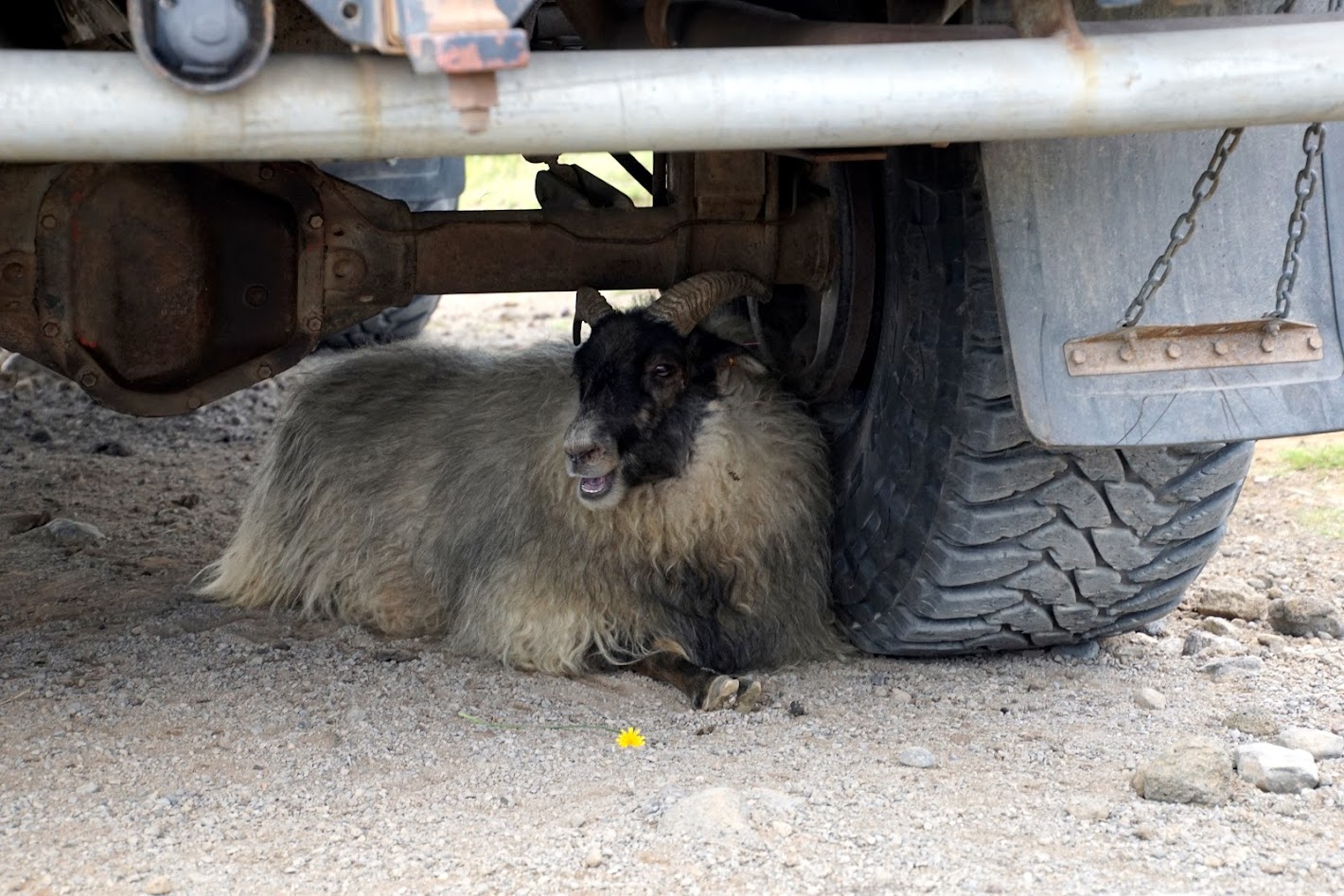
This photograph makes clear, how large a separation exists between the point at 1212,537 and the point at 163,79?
2.65 metres

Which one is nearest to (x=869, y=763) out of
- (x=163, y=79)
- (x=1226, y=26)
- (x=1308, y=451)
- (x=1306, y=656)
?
(x=1306, y=656)

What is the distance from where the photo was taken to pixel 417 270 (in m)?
3.99

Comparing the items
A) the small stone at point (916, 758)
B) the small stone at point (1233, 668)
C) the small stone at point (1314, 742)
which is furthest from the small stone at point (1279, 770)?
the small stone at point (1233, 668)

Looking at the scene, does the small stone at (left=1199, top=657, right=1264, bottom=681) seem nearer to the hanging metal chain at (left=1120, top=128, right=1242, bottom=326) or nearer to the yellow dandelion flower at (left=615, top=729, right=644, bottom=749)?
the hanging metal chain at (left=1120, top=128, right=1242, bottom=326)

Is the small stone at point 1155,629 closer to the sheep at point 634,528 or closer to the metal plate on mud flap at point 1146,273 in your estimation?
the sheep at point 634,528

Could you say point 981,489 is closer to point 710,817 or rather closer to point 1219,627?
point 710,817

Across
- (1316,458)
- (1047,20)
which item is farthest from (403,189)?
(1047,20)

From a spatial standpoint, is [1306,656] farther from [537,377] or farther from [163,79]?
[163,79]

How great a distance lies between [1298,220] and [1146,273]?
281 millimetres

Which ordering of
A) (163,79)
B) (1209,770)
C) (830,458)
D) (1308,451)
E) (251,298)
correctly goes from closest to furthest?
(163,79)
(1209,770)
(251,298)
(830,458)
(1308,451)

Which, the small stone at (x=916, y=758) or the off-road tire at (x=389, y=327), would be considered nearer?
the small stone at (x=916, y=758)

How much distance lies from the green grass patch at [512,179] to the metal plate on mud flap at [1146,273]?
8027 mm

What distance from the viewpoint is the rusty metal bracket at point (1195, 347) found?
116 inches

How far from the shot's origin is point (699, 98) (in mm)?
2098
